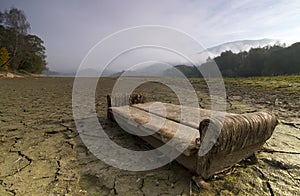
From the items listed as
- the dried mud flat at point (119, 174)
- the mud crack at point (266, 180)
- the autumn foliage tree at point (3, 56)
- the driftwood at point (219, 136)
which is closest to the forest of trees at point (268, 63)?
the dried mud flat at point (119, 174)

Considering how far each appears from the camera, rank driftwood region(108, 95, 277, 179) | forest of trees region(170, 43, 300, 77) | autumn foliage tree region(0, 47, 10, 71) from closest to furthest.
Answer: driftwood region(108, 95, 277, 179), forest of trees region(170, 43, 300, 77), autumn foliage tree region(0, 47, 10, 71)

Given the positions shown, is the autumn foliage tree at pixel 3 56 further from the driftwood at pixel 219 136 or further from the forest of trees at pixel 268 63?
the driftwood at pixel 219 136

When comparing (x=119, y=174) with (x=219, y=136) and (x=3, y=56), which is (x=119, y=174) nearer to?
(x=219, y=136)

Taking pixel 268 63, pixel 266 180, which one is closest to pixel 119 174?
pixel 266 180

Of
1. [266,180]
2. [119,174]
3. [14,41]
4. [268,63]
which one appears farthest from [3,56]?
[268,63]

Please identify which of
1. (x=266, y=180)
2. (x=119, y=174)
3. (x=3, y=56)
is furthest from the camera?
(x=3, y=56)

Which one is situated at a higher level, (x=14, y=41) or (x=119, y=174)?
(x=14, y=41)

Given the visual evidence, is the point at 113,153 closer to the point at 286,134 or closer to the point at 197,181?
the point at 197,181

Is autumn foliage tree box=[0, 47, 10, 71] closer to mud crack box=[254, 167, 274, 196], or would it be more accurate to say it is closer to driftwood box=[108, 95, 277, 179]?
driftwood box=[108, 95, 277, 179]

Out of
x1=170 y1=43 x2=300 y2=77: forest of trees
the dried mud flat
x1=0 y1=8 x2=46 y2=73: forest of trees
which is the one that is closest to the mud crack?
the dried mud flat

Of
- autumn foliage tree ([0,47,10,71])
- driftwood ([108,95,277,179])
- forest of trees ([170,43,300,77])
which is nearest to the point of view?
driftwood ([108,95,277,179])

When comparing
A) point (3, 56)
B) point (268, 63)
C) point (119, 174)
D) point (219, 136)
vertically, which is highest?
point (268, 63)

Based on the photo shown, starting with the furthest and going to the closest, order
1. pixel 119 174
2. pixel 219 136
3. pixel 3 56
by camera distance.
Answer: pixel 3 56
pixel 119 174
pixel 219 136

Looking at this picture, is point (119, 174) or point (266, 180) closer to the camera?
point (266, 180)
